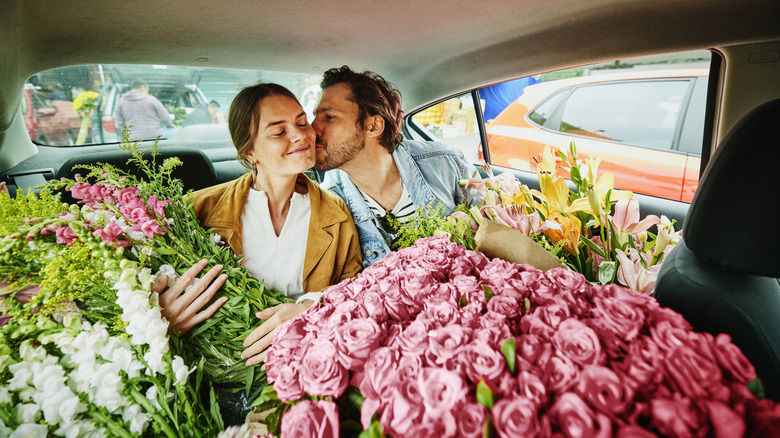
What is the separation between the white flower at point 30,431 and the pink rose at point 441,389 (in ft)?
2.14

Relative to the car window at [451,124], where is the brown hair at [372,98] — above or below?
above

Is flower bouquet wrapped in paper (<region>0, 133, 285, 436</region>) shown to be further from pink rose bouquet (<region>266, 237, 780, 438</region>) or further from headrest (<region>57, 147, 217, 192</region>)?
headrest (<region>57, 147, 217, 192</region>)

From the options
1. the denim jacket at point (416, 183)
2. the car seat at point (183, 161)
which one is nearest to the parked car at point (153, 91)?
the car seat at point (183, 161)

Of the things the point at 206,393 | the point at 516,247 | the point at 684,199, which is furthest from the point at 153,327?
the point at 684,199

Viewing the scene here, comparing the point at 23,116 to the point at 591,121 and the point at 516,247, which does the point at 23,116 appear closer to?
the point at 516,247

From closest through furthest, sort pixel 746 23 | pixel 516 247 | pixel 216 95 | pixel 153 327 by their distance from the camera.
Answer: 1. pixel 153 327
2. pixel 516 247
3. pixel 746 23
4. pixel 216 95

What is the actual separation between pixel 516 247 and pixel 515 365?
42cm

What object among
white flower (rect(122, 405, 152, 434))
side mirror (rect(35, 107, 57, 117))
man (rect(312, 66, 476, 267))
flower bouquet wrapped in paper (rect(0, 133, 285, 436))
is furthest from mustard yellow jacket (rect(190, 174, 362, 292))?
side mirror (rect(35, 107, 57, 117))

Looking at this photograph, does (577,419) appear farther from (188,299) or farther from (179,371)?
(188,299)

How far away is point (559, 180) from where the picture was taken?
3.04 feet

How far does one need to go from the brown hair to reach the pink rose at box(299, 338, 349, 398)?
→ 156cm

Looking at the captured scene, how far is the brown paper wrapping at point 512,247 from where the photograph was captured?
2.66 ft

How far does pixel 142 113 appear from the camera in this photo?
249cm

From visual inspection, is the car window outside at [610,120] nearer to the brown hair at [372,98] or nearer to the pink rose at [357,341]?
the brown hair at [372,98]
